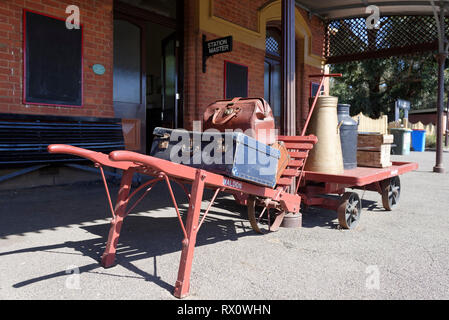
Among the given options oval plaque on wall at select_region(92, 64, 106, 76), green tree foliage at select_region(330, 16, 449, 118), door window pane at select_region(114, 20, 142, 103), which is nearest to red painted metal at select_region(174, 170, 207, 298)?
oval plaque on wall at select_region(92, 64, 106, 76)

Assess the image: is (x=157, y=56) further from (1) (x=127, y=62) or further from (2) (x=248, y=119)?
(2) (x=248, y=119)

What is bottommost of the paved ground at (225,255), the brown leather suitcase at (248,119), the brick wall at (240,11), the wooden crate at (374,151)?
the paved ground at (225,255)

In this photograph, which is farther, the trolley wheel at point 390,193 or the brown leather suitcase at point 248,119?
the trolley wheel at point 390,193

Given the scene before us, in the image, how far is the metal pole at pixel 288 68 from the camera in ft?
13.7

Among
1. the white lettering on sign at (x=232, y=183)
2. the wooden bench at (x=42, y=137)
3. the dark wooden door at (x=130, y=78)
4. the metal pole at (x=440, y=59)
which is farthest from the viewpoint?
the metal pole at (x=440, y=59)

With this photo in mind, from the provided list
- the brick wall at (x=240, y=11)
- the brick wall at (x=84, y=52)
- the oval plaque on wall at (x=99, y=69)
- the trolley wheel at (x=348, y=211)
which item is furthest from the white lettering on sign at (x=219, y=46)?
the trolley wheel at (x=348, y=211)

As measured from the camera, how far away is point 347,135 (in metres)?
4.28

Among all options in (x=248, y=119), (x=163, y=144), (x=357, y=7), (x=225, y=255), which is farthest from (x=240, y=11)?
(x=225, y=255)

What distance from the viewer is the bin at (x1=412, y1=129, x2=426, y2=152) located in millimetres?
17953

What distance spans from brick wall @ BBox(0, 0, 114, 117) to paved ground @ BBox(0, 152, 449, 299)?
1517mm

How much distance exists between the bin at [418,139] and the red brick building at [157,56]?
9518 mm

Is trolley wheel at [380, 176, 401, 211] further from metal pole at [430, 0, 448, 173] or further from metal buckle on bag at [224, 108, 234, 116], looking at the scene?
metal pole at [430, 0, 448, 173]

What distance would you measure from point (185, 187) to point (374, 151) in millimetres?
2784

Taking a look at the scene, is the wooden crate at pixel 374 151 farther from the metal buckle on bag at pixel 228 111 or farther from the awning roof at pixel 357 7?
A: the awning roof at pixel 357 7
